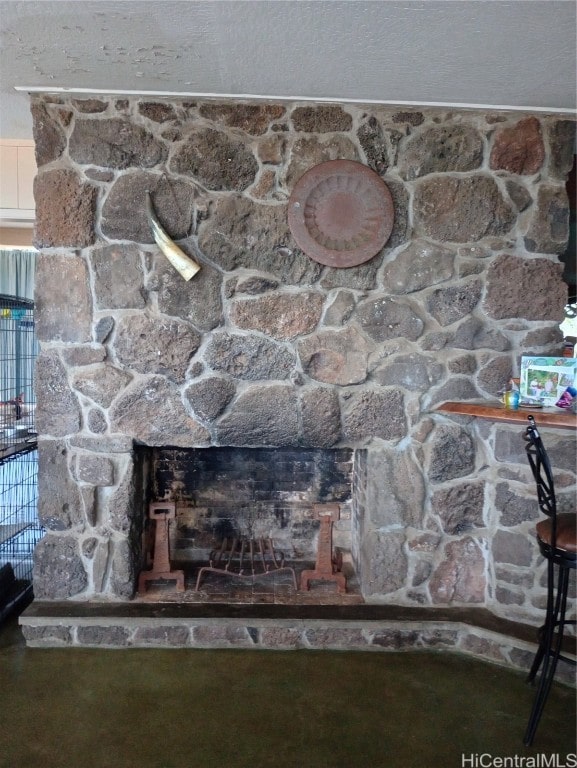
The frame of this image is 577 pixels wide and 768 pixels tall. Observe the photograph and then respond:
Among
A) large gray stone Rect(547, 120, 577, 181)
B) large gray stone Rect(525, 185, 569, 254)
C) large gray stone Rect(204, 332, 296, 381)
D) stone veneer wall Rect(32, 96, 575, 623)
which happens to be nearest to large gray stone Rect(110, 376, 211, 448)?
stone veneer wall Rect(32, 96, 575, 623)

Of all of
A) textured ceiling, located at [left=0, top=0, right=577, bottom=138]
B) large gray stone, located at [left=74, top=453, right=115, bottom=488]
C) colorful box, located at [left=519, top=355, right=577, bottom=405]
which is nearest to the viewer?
textured ceiling, located at [left=0, top=0, right=577, bottom=138]

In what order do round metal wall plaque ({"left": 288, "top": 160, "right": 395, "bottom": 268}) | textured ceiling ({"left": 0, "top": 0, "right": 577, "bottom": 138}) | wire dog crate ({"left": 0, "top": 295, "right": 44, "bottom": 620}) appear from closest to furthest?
1. textured ceiling ({"left": 0, "top": 0, "right": 577, "bottom": 138})
2. round metal wall plaque ({"left": 288, "top": 160, "right": 395, "bottom": 268})
3. wire dog crate ({"left": 0, "top": 295, "right": 44, "bottom": 620})

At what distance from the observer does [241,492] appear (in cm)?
274

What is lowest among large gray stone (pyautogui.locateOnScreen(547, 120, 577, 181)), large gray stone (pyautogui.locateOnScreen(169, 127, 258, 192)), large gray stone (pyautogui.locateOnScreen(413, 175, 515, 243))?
large gray stone (pyautogui.locateOnScreen(413, 175, 515, 243))

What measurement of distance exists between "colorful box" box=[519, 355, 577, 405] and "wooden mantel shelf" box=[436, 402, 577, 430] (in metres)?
0.09

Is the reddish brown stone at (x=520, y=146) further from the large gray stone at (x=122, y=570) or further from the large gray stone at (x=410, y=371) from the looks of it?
the large gray stone at (x=122, y=570)

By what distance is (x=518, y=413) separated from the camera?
186 cm

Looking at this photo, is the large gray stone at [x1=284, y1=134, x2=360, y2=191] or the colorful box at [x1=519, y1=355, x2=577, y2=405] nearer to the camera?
the colorful box at [x1=519, y1=355, x2=577, y2=405]

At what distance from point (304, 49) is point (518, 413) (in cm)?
142

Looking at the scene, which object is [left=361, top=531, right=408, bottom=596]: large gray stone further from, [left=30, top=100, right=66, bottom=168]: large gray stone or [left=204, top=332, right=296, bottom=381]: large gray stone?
[left=30, top=100, right=66, bottom=168]: large gray stone

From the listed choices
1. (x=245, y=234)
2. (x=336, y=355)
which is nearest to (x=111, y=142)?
(x=245, y=234)

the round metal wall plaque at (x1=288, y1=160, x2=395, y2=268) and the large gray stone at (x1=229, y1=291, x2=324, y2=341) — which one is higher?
the round metal wall plaque at (x1=288, y1=160, x2=395, y2=268)

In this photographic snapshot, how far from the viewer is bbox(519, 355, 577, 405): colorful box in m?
2.10

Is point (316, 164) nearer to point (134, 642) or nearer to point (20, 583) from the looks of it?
point (134, 642)
